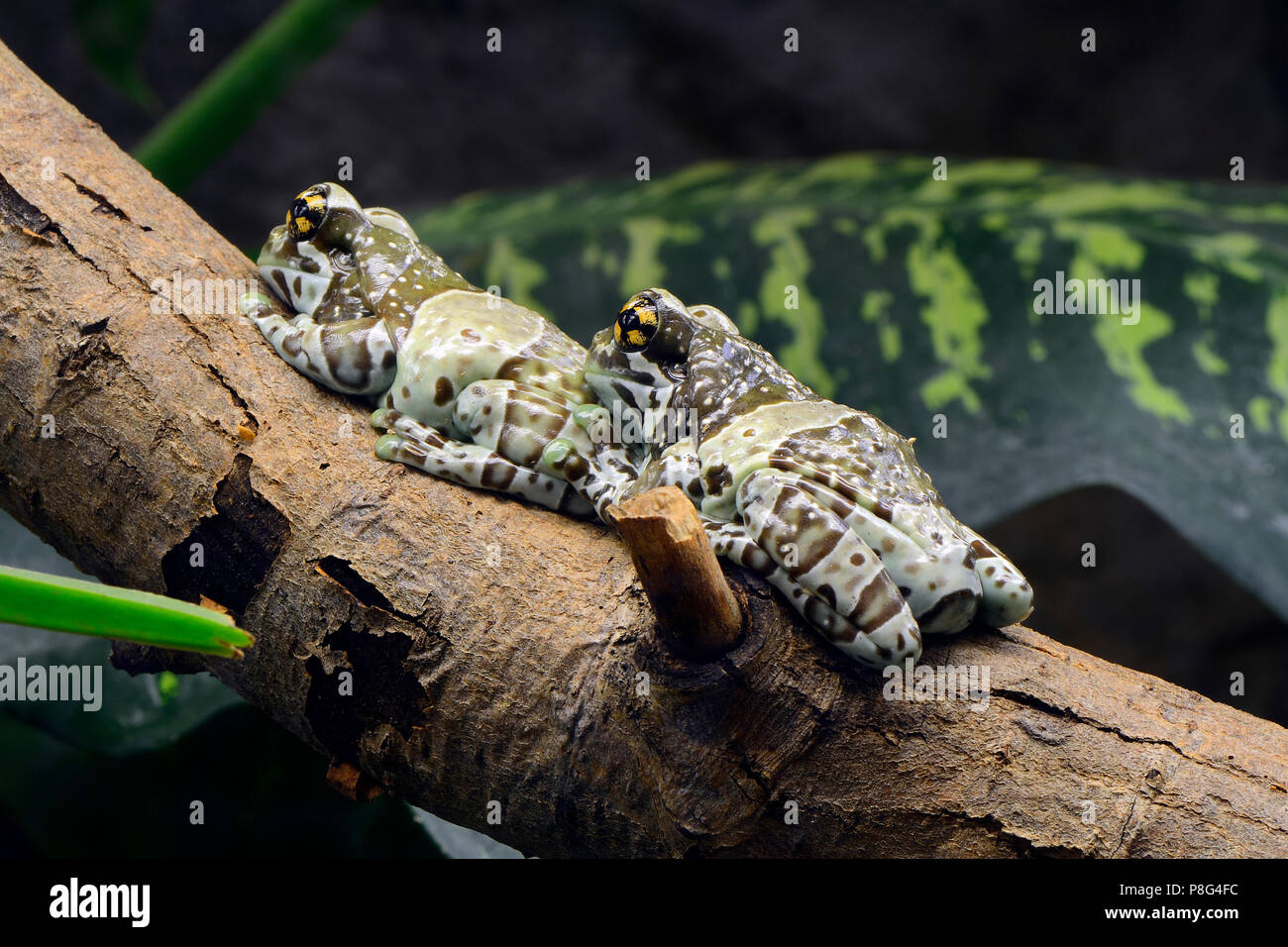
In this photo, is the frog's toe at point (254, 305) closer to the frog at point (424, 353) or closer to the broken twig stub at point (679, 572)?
the frog at point (424, 353)

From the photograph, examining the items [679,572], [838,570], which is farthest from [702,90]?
[679,572]

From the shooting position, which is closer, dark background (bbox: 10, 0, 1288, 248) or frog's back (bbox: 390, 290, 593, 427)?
frog's back (bbox: 390, 290, 593, 427)

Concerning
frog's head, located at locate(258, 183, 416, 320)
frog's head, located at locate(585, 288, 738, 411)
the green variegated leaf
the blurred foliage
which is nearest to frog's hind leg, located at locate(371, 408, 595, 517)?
frog's head, located at locate(585, 288, 738, 411)

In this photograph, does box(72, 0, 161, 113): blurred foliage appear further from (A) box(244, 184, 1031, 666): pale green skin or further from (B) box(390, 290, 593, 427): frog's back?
(B) box(390, 290, 593, 427): frog's back

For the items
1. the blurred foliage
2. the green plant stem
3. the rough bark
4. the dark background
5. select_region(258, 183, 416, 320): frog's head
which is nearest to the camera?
the rough bark

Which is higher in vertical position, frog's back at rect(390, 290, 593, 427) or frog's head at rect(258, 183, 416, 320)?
frog's head at rect(258, 183, 416, 320)
